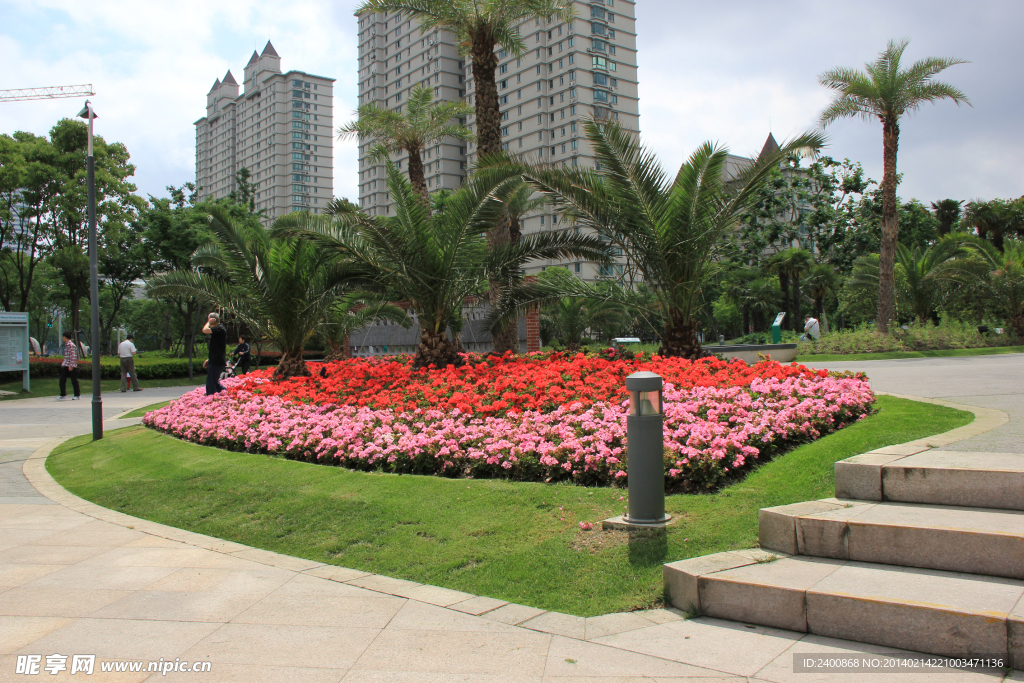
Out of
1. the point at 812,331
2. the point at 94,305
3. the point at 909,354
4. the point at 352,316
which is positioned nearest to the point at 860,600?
the point at 94,305

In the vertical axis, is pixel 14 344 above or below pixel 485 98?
below

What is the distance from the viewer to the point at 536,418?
23.4 ft

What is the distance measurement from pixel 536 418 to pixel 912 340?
21062 mm

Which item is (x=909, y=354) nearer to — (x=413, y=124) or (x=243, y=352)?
(x=413, y=124)

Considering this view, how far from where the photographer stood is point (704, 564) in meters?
3.69

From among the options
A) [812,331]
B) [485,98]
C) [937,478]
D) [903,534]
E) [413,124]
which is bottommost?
[903,534]

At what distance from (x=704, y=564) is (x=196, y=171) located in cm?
16481

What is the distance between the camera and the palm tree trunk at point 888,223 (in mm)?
23609

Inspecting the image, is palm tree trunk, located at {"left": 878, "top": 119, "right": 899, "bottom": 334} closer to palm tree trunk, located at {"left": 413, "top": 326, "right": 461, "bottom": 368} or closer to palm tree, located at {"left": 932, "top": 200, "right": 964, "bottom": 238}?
palm tree trunk, located at {"left": 413, "top": 326, "right": 461, "bottom": 368}

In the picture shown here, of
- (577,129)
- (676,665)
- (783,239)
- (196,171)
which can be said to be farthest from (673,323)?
(196,171)

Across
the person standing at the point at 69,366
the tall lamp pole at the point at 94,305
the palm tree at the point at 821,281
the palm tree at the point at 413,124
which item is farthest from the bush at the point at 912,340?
the person standing at the point at 69,366

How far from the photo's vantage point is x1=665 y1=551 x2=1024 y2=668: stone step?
2791 mm

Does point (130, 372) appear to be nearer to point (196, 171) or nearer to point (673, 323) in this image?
point (673, 323)

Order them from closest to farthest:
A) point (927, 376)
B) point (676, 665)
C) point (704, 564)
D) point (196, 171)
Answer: point (676, 665)
point (704, 564)
point (927, 376)
point (196, 171)
